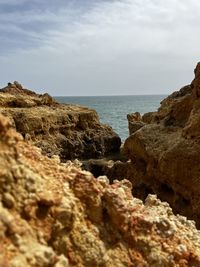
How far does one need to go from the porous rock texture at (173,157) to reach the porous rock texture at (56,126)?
27.5ft

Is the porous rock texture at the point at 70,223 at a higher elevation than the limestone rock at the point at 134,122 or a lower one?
higher

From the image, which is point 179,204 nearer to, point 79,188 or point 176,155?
point 176,155

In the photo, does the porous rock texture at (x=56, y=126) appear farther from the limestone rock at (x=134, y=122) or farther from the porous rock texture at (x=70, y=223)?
the porous rock texture at (x=70, y=223)

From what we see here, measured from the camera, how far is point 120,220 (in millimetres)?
4727

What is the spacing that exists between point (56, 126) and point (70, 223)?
883 inches

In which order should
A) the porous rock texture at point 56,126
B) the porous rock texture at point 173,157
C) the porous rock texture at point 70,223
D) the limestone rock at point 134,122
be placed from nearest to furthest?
the porous rock texture at point 70,223 < the porous rock texture at point 173,157 < the porous rock texture at point 56,126 < the limestone rock at point 134,122

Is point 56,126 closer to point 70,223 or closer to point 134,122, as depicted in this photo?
point 134,122

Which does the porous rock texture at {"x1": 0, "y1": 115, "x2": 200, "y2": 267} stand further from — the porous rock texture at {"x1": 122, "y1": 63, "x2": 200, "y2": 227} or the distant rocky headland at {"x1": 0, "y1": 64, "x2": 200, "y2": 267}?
the porous rock texture at {"x1": 122, "y1": 63, "x2": 200, "y2": 227}

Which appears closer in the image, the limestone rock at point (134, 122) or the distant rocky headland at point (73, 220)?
the distant rocky headland at point (73, 220)

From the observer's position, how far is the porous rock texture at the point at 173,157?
1239 cm

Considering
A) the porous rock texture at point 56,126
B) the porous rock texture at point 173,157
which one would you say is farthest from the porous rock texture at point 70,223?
the porous rock texture at point 56,126

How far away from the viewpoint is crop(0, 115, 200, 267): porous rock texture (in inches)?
143

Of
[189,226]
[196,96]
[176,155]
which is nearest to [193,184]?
[176,155]

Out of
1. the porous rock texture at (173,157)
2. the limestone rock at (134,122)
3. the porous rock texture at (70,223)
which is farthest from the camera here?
the limestone rock at (134,122)
